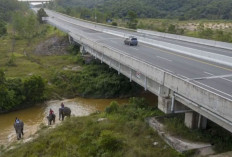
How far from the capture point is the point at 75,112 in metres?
27.6

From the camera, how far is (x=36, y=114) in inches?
1105

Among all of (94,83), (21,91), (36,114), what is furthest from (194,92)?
(21,91)

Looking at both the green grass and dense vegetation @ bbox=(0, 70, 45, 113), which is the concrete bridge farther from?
the green grass

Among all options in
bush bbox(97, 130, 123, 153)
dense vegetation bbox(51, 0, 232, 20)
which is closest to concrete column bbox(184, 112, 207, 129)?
bush bbox(97, 130, 123, 153)

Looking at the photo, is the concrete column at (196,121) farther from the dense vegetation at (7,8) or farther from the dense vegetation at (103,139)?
the dense vegetation at (7,8)

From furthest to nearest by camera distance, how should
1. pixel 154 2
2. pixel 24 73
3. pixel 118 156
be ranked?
pixel 154 2, pixel 24 73, pixel 118 156

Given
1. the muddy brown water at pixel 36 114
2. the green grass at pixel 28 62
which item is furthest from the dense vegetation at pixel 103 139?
the green grass at pixel 28 62

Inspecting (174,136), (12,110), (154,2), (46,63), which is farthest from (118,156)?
(154,2)

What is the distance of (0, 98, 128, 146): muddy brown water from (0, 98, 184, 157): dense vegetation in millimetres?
3187

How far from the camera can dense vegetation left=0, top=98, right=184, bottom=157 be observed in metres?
16.0

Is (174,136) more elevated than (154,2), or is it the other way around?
(154,2)

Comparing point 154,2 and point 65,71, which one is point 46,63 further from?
point 154,2

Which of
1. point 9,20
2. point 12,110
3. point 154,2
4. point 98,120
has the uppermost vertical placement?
point 154,2

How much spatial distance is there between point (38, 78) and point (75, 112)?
6.28 m
